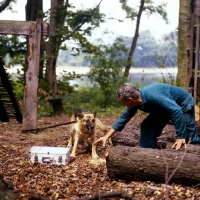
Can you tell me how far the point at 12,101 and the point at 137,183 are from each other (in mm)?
6037

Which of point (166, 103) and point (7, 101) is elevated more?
point (166, 103)

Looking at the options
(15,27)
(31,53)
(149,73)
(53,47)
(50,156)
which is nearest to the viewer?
(50,156)

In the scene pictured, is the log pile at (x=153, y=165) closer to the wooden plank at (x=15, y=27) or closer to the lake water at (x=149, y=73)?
the wooden plank at (x=15, y=27)

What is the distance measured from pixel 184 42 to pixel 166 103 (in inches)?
277

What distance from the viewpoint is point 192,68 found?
449 inches

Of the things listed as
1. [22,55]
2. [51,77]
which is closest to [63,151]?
[51,77]

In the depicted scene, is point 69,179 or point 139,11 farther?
point 139,11

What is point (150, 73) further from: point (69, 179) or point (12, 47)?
point (69, 179)

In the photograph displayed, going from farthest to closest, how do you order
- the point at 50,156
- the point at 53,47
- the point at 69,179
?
the point at 53,47 → the point at 50,156 → the point at 69,179

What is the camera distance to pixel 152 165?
5156 mm

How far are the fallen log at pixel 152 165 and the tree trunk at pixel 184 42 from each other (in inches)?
279

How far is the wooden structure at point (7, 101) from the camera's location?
932 centimetres

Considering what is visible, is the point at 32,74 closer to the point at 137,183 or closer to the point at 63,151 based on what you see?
the point at 63,151

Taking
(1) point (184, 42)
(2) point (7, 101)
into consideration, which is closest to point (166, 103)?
(2) point (7, 101)
